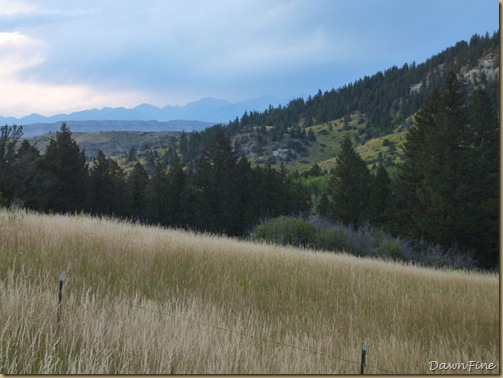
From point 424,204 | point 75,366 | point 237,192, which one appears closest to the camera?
point 75,366

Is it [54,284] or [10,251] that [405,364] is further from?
[10,251]

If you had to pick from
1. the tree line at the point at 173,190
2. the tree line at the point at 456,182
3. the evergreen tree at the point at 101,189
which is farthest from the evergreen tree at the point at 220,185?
the tree line at the point at 456,182

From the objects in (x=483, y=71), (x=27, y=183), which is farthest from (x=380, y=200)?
(x=483, y=71)

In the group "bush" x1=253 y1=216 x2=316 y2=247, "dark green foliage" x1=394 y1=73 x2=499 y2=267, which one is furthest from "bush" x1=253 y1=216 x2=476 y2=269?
"dark green foliage" x1=394 y1=73 x2=499 y2=267

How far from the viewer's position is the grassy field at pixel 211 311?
358 centimetres

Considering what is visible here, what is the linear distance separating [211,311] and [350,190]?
4263 cm

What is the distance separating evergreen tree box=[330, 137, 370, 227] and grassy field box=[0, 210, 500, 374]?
36294 mm

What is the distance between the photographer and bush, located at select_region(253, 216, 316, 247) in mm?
27656

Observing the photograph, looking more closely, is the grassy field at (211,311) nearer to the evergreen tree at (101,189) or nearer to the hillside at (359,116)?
the evergreen tree at (101,189)

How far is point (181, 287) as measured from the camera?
6961 mm

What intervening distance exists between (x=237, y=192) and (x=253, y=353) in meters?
48.3

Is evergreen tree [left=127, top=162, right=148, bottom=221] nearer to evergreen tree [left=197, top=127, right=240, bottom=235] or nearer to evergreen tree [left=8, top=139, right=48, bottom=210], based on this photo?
evergreen tree [left=197, top=127, right=240, bottom=235]

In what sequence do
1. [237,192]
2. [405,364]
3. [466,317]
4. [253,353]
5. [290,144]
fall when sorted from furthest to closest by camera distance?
[290,144]
[237,192]
[466,317]
[405,364]
[253,353]

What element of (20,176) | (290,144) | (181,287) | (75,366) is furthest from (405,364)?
(290,144)
